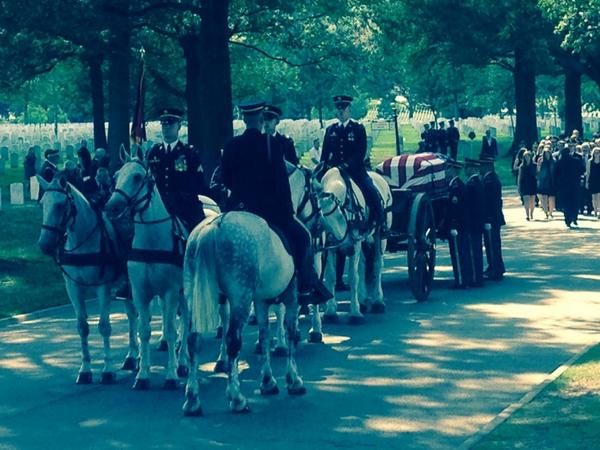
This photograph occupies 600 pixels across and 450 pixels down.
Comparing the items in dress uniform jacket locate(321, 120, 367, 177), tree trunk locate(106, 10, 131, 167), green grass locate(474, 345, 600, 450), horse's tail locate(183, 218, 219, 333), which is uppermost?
tree trunk locate(106, 10, 131, 167)

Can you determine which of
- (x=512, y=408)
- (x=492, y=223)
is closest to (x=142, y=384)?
(x=512, y=408)

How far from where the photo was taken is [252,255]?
1259cm

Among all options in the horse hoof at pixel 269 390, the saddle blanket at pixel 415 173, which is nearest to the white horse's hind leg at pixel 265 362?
the horse hoof at pixel 269 390

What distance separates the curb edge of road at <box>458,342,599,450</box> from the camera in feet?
35.8

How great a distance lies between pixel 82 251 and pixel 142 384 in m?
1.56

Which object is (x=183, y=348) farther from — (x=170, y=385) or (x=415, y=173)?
(x=415, y=173)

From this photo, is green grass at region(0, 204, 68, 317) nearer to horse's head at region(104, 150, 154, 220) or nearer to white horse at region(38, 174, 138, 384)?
white horse at region(38, 174, 138, 384)

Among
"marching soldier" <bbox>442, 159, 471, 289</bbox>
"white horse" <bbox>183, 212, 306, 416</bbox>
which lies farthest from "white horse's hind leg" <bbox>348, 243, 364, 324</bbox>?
"white horse" <bbox>183, 212, 306, 416</bbox>

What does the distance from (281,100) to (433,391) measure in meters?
68.3

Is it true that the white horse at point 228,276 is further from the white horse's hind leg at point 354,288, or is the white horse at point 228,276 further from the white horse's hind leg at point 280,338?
the white horse's hind leg at point 354,288

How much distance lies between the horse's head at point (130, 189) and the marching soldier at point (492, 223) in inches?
397

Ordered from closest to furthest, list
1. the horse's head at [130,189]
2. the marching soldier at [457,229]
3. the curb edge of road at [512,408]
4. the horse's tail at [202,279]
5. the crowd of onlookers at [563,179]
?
1. the curb edge of road at [512,408]
2. the horse's tail at [202,279]
3. the horse's head at [130,189]
4. the marching soldier at [457,229]
5. the crowd of onlookers at [563,179]

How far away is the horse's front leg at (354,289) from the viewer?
1839cm

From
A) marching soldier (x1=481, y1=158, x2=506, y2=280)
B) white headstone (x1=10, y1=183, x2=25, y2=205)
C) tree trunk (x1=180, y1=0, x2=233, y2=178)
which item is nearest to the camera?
marching soldier (x1=481, y1=158, x2=506, y2=280)
